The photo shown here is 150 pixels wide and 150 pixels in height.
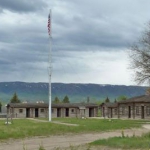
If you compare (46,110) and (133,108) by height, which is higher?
(133,108)

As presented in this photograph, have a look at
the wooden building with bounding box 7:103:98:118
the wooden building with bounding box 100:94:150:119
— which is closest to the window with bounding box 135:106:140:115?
the wooden building with bounding box 100:94:150:119

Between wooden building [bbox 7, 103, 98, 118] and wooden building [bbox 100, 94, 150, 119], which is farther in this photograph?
wooden building [bbox 7, 103, 98, 118]

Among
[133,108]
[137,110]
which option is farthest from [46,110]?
[137,110]

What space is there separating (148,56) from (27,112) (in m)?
35.6

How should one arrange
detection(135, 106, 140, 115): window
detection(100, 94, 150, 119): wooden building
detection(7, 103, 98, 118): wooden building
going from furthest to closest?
detection(7, 103, 98, 118): wooden building < detection(135, 106, 140, 115): window < detection(100, 94, 150, 119): wooden building

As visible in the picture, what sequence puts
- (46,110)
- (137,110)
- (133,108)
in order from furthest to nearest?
(46,110)
(133,108)
(137,110)

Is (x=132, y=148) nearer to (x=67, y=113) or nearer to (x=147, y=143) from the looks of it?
(x=147, y=143)

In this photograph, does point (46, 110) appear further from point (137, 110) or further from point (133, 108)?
point (137, 110)

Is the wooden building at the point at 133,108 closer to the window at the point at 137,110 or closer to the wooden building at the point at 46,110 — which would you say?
the window at the point at 137,110

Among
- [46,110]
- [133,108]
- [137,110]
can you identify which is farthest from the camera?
[46,110]

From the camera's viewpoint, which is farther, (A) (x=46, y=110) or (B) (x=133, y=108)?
(A) (x=46, y=110)

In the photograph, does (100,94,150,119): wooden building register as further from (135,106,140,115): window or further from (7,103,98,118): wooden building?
(7,103,98,118): wooden building

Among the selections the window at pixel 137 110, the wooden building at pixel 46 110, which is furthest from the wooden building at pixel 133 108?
the wooden building at pixel 46 110

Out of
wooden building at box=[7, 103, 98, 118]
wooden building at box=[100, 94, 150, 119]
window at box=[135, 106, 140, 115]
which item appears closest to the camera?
wooden building at box=[100, 94, 150, 119]
